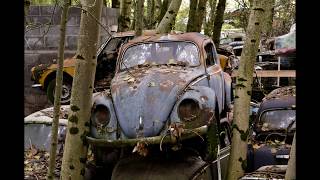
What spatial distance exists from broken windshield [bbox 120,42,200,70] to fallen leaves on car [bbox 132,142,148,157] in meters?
2.24

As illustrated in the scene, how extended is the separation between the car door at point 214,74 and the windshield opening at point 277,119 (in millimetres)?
1028

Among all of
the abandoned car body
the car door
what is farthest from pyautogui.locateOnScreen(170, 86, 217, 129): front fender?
the car door

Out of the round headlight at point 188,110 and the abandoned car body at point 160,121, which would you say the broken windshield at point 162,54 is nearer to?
the abandoned car body at point 160,121

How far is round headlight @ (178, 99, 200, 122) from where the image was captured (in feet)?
22.8

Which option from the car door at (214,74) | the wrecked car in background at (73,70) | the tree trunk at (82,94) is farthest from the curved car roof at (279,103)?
the tree trunk at (82,94)

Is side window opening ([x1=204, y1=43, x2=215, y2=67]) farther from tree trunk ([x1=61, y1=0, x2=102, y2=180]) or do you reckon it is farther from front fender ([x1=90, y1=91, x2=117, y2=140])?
tree trunk ([x1=61, y1=0, x2=102, y2=180])

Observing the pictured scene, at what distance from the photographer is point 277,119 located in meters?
8.98

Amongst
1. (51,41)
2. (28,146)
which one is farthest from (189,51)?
(51,41)

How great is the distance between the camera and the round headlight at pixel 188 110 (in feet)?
22.8

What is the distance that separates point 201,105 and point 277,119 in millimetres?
2492

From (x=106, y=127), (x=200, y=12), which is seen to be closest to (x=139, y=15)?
(x=106, y=127)
